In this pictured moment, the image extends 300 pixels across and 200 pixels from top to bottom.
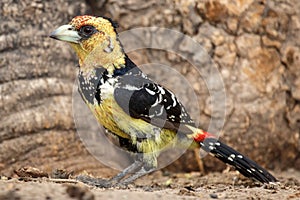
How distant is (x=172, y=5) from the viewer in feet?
20.2

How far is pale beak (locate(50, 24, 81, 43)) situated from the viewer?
4.56 meters

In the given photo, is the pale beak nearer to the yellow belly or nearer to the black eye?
the black eye

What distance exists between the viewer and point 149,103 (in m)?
4.61

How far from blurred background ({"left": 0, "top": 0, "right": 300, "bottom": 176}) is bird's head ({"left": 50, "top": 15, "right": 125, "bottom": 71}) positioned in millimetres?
1164

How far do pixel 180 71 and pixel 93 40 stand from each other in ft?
5.89

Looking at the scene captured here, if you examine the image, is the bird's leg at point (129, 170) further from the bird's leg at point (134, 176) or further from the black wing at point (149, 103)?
the black wing at point (149, 103)

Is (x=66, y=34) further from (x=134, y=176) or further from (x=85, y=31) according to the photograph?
(x=134, y=176)

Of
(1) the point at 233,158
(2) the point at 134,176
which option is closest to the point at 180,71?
(1) the point at 233,158

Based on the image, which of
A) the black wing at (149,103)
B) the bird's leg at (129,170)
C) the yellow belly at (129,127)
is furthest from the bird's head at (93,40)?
the bird's leg at (129,170)

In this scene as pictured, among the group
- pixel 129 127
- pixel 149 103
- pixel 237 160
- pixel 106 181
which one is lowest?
pixel 106 181

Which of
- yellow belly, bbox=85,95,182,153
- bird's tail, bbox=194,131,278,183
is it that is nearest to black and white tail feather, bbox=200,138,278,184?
bird's tail, bbox=194,131,278,183

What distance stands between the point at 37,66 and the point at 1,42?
411 millimetres

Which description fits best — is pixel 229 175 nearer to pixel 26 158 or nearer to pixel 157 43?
pixel 157 43

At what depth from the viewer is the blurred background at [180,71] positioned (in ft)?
18.5
